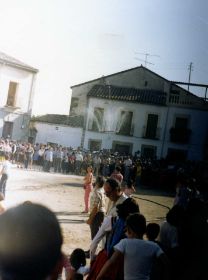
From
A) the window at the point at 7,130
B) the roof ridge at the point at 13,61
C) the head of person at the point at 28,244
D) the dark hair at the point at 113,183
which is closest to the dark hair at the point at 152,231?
the dark hair at the point at 113,183

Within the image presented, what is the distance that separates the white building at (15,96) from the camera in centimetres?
3089

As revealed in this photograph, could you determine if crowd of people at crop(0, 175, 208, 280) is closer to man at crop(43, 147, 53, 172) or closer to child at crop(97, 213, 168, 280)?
child at crop(97, 213, 168, 280)

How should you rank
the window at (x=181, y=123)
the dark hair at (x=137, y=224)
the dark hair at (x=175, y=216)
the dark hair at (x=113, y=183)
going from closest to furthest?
the dark hair at (x=137, y=224) < the dark hair at (x=175, y=216) < the dark hair at (x=113, y=183) < the window at (x=181, y=123)

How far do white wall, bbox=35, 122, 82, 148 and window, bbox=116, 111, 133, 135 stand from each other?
340 cm

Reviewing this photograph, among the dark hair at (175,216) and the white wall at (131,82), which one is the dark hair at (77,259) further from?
the white wall at (131,82)

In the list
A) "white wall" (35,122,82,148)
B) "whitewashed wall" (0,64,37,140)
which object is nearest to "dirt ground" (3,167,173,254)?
"whitewashed wall" (0,64,37,140)

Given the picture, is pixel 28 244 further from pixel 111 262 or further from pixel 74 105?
pixel 74 105

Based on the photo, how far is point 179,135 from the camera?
33219 mm

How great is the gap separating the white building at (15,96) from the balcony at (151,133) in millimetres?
9762

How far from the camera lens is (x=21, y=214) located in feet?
5.12

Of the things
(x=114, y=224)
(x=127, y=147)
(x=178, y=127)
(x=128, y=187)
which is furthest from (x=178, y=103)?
(x=114, y=224)

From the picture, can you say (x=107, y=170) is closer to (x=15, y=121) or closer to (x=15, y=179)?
(x=15, y=179)

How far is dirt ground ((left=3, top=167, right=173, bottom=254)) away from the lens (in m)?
8.96

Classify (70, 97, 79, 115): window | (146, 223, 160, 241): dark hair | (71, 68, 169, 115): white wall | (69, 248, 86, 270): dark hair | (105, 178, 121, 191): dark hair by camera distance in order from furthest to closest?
(70, 97, 79, 115): window, (71, 68, 169, 115): white wall, (105, 178, 121, 191): dark hair, (146, 223, 160, 241): dark hair, (69, 248, 86, 270): dark hair
